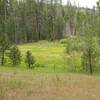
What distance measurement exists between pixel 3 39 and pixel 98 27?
17.1 metres

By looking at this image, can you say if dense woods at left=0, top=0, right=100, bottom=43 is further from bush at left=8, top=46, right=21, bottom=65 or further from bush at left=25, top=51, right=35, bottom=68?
bush at left=25, top=51, right=35, bottom=68

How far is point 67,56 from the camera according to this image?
168 ft

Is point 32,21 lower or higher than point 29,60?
higher

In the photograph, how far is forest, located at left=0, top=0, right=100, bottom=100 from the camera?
18111mm

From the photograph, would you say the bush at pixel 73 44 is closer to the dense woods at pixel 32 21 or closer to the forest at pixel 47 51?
the forest at pixel 47 51

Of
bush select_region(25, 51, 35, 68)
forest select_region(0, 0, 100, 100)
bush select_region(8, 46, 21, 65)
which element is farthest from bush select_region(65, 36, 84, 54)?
bush select_region(8, 46, 21, 65)

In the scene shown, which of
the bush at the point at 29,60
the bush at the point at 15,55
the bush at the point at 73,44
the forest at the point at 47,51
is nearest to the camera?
the forest at the point at 47,51

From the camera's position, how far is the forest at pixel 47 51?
18111 millimetres

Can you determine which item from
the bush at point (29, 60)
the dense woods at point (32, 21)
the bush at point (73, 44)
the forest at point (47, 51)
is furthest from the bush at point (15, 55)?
the dense woods at point (32, 21)

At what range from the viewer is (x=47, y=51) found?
3201 inches

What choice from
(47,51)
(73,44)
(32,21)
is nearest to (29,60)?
(73,44)

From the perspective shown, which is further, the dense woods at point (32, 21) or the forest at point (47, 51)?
the dense woods at point (32, 21)

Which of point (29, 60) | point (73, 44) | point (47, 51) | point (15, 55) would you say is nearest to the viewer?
point (73, 44)

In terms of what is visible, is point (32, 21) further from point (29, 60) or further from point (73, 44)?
point (73, 44)
